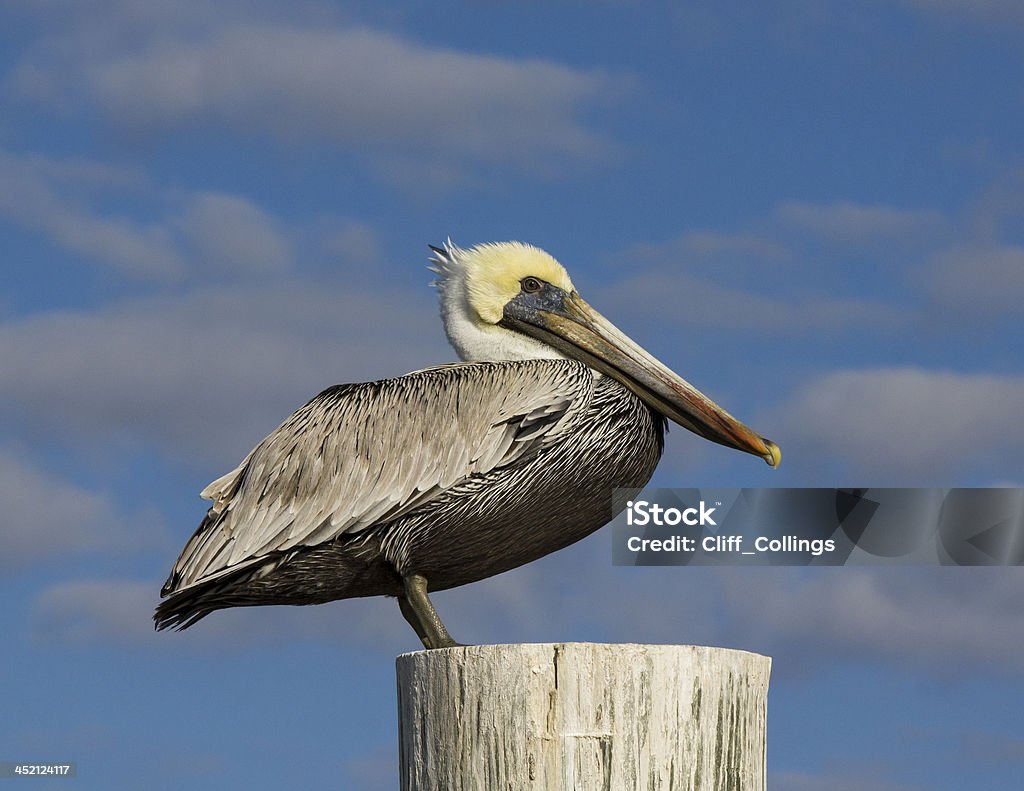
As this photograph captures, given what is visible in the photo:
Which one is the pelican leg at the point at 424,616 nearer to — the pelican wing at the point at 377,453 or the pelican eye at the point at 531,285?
the pelican wing at the point at 377,453

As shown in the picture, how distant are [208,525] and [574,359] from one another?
1949 mm

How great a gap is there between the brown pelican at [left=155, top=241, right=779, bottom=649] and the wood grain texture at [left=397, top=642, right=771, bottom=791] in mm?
1762

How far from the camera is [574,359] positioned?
7488 millimetres

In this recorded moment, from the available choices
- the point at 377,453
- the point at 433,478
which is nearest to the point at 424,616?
the point at 433,478

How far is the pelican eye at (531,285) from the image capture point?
7680 mm

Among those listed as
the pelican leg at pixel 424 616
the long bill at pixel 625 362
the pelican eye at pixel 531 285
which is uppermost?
the pelican eye at pixel 531 285

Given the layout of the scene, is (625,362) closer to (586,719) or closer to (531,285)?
(531,285)

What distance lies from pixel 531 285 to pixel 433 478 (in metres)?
1.44

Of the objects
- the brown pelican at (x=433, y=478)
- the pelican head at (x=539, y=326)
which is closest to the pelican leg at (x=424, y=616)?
the brown pelican at (x=433, y=478)

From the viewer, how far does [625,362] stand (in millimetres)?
7422

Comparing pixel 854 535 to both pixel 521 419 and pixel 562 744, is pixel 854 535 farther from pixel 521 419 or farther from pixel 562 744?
pixel 562 744

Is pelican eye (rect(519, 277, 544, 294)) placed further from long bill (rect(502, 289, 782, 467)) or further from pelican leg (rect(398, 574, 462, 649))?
pelican leg (rect(398, 574, 462, 649))

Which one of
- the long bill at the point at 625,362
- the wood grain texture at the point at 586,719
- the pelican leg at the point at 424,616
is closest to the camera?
the wood grain texture at the point at 586,719

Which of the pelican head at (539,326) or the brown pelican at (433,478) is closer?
the brown pelican at (433,478)
